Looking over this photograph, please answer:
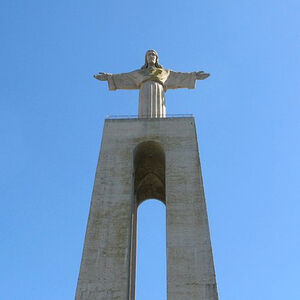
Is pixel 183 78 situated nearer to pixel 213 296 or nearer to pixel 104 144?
pixel 104 144

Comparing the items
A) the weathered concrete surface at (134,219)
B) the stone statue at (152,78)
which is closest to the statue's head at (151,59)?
the stone statue at (152,78)

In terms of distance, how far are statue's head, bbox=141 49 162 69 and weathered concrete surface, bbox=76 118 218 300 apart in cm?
406

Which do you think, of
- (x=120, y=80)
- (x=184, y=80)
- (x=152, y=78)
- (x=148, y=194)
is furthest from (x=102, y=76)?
(x=148, y=194)

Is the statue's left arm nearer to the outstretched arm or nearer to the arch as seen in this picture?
the outstretched arm

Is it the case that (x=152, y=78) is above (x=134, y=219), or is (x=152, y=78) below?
above

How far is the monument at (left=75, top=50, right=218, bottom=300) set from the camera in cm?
1611

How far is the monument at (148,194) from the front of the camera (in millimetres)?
16109

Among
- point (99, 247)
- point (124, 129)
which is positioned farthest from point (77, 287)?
point (124, 129)

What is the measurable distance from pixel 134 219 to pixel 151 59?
7640 mm

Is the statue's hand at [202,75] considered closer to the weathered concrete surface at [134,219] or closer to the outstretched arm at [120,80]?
the outstretched arm at [120,80]

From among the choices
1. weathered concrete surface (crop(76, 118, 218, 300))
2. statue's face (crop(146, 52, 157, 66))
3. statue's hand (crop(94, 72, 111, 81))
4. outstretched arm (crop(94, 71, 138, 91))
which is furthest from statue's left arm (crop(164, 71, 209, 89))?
weathered concrete surface (crop(76, 118, 218, 300))

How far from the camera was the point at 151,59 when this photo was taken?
23.9 metres

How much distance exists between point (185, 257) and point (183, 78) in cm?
961

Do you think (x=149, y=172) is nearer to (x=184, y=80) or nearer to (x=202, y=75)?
(x=184, y=80)
